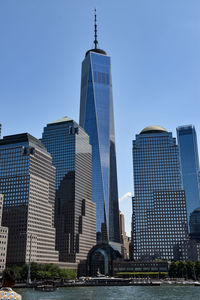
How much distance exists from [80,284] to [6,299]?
18124cm

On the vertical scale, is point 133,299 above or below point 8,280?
below

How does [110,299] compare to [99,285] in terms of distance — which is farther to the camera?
[99,285]

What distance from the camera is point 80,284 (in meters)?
178

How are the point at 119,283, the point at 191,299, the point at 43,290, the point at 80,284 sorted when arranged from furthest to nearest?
the point at 119,283, the point at 80,284, the point at 43,290, the point at 191,299

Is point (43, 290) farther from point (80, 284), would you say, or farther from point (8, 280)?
point (8, 280)

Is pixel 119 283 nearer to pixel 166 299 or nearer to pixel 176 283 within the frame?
pixel 176 283

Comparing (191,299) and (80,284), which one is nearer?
(191,299)

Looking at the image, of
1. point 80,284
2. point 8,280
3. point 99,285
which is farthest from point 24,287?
point 8,280

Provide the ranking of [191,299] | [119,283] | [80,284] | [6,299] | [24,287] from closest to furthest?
[6,299]
[191,299]
[24,287]
[80,284]
[119,283]

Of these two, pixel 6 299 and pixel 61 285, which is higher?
pixel 6 299

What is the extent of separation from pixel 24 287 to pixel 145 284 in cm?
6601

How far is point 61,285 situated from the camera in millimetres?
170750

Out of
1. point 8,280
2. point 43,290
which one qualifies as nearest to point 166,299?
point 43,290

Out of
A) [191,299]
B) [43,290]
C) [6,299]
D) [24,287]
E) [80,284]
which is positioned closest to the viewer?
[6,299]
